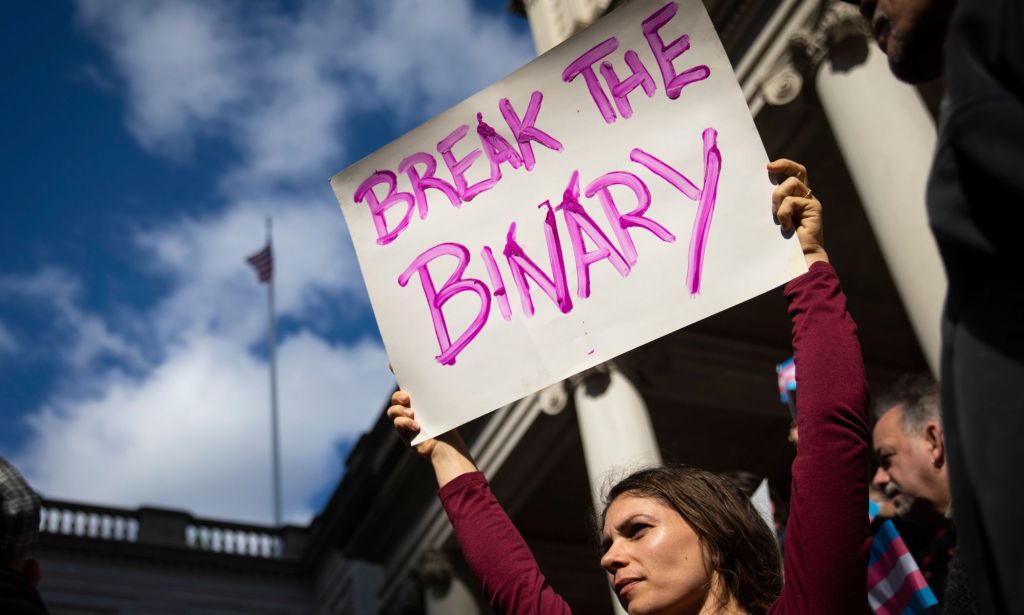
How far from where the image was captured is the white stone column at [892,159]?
253 inches

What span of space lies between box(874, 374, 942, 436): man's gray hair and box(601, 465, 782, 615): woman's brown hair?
1.37 meters

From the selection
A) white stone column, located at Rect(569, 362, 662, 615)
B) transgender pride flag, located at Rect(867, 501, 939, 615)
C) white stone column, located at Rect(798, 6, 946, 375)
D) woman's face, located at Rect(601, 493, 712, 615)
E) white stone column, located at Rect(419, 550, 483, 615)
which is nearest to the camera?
woman's face, located at Rect(601, 493, 712, 615)

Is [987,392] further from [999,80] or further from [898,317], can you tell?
[898,317]

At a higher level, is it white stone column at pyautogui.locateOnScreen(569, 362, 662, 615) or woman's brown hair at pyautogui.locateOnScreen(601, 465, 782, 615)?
white stone column at pyautogui.locateOnScreen(569, 362, 662, 615)

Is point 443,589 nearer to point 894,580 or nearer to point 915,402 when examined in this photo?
point 915,402

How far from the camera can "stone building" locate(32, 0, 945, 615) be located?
22.9 ft

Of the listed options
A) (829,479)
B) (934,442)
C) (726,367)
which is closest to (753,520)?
(829,479)

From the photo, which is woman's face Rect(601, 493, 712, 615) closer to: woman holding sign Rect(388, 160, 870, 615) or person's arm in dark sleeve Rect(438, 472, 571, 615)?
woman holding sign Rect(388, 160, 870, 615)

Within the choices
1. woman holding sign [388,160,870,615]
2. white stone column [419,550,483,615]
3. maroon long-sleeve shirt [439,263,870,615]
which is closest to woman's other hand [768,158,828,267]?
woman holding sign [388,160,870,615]

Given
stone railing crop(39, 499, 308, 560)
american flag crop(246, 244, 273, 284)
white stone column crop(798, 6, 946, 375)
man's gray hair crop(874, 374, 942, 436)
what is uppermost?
american flag crop(246, 244, 273, 284)

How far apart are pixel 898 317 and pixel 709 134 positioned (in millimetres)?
10081

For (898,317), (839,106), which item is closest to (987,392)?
(839,106)

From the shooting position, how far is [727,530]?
2.29m

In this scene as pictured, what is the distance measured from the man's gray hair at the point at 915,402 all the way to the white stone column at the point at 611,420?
5.46 m
